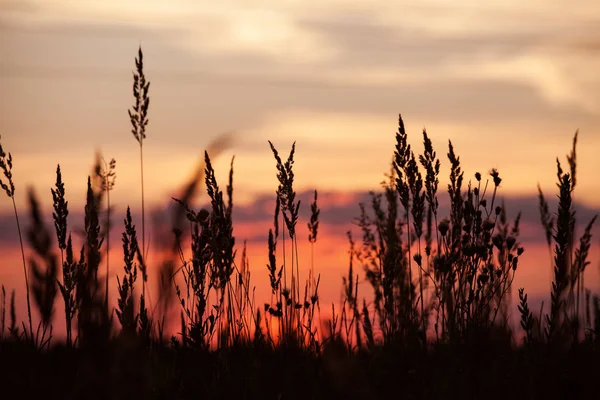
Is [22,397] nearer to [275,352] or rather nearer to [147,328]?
[147,328]

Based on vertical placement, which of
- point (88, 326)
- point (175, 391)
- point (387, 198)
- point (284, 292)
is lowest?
point (175, 391)

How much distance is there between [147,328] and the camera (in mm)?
3551

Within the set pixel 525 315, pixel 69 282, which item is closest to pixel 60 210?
pixel 69 282

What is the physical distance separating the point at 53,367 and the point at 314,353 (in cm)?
151

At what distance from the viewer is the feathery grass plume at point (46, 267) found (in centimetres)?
267

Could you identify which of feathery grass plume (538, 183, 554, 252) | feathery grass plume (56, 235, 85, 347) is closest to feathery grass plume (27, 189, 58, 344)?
feathery grass plume (56, 235, 85, 347)

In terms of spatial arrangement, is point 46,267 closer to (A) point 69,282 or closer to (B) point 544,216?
(A) point 69,282

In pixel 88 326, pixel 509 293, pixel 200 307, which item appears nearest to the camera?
pixel 88 326

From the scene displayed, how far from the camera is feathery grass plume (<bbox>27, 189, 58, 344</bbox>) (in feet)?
8.77

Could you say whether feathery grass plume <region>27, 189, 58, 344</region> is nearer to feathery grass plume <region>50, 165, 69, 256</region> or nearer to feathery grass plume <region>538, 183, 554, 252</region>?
feathery grass plume <region>50, 165, 69, 256</region>

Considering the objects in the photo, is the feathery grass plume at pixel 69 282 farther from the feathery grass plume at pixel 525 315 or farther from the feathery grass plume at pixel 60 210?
the feathery grass plume at pixel 525 315

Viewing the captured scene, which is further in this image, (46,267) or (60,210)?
(60,210)

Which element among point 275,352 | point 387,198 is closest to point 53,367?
point 275,352

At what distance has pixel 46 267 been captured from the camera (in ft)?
9.14
